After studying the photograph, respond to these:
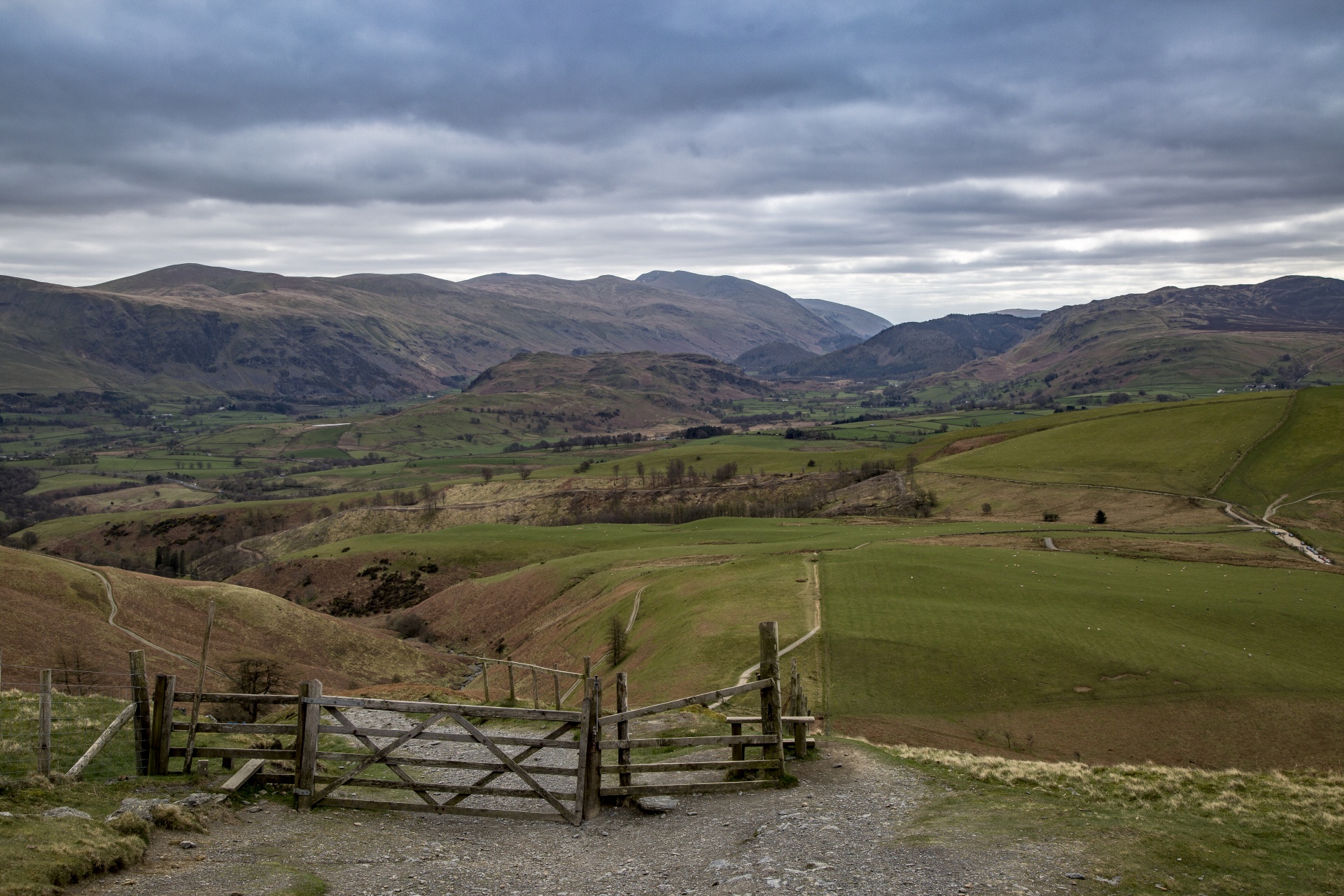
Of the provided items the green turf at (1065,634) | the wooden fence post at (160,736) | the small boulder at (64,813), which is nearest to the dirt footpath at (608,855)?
the small boulder at (64,813)

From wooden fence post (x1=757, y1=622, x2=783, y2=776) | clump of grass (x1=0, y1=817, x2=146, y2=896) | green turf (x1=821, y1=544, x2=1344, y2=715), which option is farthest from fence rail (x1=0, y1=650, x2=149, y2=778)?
green turf (x1=821, y1=544, x2=1344, y2=715)

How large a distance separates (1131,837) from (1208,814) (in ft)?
18.4

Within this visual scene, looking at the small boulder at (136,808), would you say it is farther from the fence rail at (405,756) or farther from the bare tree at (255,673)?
the bare tree at (255,673)

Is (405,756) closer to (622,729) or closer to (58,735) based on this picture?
(622,729)

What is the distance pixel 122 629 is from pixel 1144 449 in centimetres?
13991

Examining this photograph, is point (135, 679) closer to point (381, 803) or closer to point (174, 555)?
point (381, 803)

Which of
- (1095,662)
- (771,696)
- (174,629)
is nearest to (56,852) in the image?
(771,696)

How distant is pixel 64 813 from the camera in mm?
15523

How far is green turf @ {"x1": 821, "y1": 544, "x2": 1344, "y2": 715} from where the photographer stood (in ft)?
139

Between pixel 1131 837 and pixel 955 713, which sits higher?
pixel 1131 837

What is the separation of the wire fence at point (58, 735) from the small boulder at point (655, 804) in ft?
37.3

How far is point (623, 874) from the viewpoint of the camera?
51.8 ft

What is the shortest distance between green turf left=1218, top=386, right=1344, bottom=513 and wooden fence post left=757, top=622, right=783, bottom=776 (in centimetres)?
10622

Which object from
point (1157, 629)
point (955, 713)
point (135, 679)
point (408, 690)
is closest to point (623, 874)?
point (135, 679)
